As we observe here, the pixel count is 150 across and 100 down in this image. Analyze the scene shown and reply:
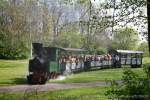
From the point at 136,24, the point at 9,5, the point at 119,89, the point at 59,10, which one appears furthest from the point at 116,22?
the point at 59,10

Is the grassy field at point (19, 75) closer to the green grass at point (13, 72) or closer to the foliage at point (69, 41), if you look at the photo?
the green grass at point (13, 72)

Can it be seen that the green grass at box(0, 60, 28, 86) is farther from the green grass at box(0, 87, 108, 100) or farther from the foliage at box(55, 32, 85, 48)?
the foliage at box(55, 32, 85, 48)

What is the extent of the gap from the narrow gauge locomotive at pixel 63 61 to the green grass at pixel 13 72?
50.7 inches

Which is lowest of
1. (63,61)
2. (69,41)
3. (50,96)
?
(50,96)

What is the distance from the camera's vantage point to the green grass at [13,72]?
81.8ft

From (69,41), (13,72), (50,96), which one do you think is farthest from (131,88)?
(69,41)

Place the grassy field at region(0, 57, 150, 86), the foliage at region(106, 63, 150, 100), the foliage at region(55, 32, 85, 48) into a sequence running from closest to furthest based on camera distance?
the foliage at region(106, 63, 150, 100) < the grassy field at region(0, 57, 150, 86) < the foliage at region(55, 32, 85, 48)

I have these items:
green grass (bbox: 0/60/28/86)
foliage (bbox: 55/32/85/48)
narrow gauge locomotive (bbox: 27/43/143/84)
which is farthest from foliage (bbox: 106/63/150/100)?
foliage (bbox: 55/32/85/48)

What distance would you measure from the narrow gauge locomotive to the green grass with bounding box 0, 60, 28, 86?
1.29 metres

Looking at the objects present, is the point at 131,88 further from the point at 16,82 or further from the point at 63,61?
the point at 63,61

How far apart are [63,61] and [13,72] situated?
150 inches

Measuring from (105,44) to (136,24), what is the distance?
39.4 metres

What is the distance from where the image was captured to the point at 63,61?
→ 28.2 m

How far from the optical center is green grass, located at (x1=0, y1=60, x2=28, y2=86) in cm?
2494
